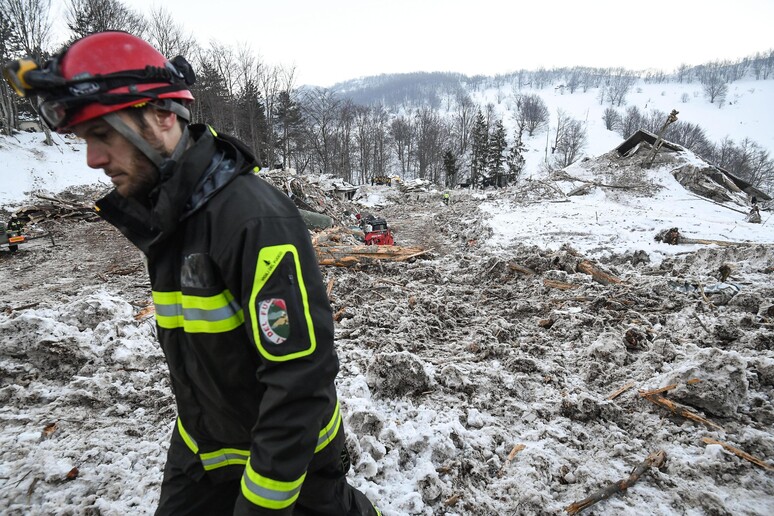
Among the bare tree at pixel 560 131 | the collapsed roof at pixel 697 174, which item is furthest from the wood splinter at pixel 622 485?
the bare tree at pixel 560 131

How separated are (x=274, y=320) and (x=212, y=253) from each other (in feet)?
0.99

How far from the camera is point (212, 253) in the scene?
1.14 metres

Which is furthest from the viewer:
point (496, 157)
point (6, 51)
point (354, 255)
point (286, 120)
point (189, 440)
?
point (496, 157)

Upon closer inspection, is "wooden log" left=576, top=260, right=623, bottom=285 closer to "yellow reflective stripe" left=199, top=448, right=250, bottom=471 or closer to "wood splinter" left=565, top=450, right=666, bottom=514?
"wood splinter" left=565, top=450, right=666, bottom=514

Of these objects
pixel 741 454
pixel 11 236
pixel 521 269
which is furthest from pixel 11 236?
pixel 741 454

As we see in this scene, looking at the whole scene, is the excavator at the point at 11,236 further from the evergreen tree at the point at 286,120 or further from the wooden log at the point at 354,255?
the evergreen tree at the point at 286,120

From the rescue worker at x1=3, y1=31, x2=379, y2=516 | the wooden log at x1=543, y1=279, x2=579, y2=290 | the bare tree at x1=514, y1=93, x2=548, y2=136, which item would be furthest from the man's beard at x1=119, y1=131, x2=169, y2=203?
the bare tree at x1=514, y1=93, x2=548, y2=136

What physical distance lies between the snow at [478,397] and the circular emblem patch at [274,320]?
1998mm

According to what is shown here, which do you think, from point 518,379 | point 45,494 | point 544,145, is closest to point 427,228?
point 518,379

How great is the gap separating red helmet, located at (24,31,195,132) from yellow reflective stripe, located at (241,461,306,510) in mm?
1254

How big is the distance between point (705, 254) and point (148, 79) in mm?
9317

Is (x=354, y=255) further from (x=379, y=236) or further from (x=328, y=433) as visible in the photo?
(x=328, y=433)

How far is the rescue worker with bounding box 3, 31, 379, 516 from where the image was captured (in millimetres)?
1088

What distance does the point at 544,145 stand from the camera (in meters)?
83.4
